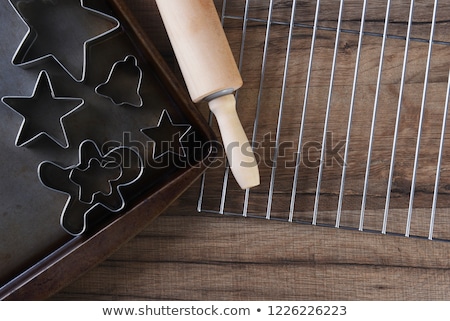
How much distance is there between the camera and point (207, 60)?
1.93ft

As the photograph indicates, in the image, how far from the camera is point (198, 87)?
0.59 metres

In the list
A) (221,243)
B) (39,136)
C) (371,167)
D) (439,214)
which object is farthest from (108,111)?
(439,214)

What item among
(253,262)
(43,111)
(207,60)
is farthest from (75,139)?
(253,262)

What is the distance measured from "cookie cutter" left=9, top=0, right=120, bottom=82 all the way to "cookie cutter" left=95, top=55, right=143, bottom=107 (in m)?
0.04

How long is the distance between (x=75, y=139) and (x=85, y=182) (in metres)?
0.05

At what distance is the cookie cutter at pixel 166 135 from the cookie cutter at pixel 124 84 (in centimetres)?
3

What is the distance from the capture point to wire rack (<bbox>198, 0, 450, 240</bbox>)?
70cm

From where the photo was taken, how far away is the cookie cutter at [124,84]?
0.62m

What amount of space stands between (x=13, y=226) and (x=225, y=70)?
1.05ft

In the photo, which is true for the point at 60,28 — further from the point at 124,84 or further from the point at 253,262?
the point at 253,262

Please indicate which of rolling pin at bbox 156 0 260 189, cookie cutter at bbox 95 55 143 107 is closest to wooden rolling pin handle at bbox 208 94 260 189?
rolling pin at bbox 156 0 260 189

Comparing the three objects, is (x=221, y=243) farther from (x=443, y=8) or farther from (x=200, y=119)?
(x=443, y=8)

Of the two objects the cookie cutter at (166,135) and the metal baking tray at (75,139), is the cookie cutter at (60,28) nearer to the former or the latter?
the metal baking tray at (75,139)

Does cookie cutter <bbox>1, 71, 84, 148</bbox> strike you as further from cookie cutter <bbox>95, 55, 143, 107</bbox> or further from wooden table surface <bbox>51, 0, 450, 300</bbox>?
wooden table surface <bbox>51, 0, 450, 300</bbox>
